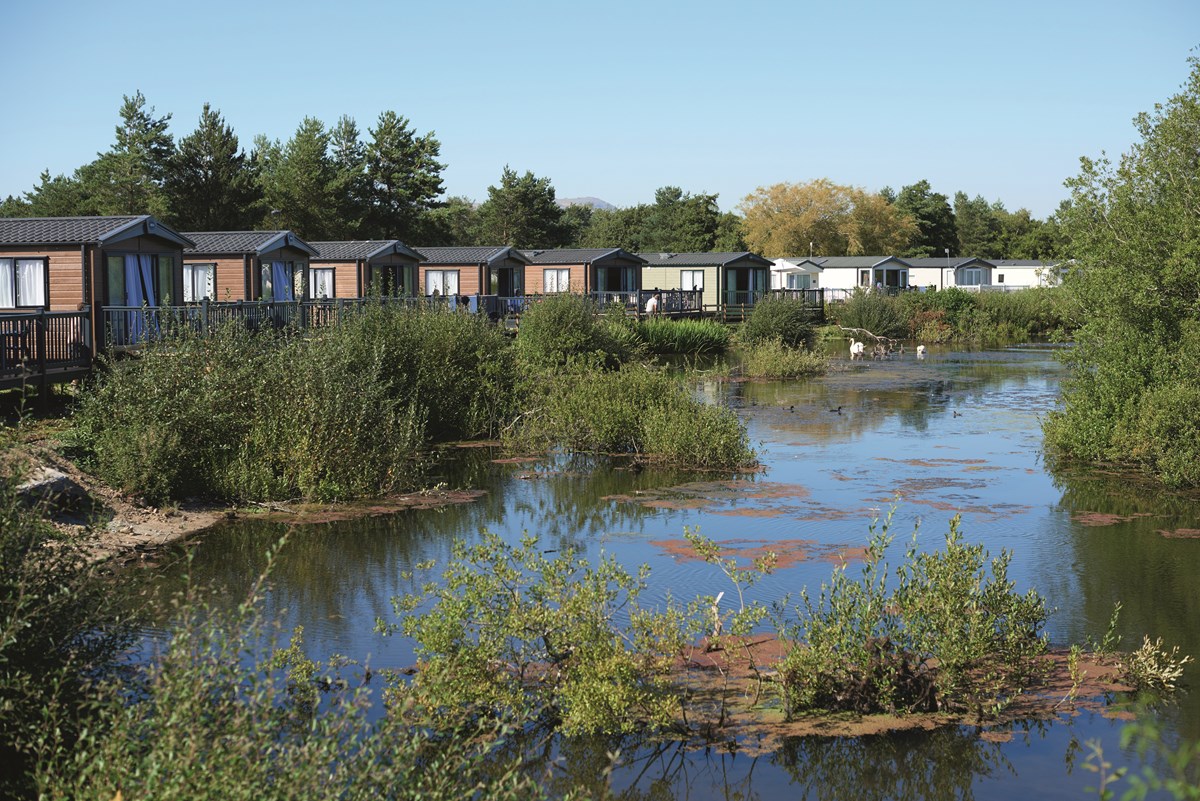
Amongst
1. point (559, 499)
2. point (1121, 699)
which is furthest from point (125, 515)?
point (1121, 699)

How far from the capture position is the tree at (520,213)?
284 ft

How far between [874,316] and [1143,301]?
3629 cm

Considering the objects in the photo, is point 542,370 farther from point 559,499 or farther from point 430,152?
point 430,152

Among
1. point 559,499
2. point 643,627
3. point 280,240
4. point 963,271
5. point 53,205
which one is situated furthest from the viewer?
point 963,271

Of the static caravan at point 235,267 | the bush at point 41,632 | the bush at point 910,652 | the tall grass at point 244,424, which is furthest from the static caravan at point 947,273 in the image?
the bush at point 41,632

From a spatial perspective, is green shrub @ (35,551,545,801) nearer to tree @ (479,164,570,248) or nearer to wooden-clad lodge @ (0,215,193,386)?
wooden-clad lodge @ (0,215,193,386)

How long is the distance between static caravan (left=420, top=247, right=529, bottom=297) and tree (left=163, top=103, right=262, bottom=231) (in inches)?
576

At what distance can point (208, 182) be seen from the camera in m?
→ 62.2

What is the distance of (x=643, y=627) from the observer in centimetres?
852

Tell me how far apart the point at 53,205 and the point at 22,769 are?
72298 millimetres

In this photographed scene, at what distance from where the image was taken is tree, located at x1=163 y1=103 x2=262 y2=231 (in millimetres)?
61406

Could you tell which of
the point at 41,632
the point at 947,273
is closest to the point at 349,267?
the point at 41,632

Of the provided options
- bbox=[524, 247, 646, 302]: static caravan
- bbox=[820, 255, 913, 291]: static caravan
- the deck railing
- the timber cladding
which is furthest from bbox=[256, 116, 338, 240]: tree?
the deck railing

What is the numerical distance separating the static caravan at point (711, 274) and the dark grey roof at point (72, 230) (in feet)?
120
